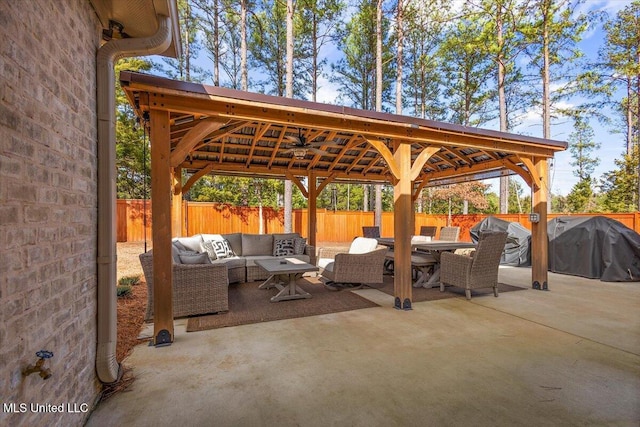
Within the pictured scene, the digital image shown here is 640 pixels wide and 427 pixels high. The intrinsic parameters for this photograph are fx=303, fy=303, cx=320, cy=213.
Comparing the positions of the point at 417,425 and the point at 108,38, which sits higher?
the point at 108,38

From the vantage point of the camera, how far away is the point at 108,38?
2.47 metres

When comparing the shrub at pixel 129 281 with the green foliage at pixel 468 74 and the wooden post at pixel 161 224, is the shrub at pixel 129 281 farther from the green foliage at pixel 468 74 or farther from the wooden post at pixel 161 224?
the green foliage at pixel 468 74

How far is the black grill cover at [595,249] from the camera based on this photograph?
6.13 meters

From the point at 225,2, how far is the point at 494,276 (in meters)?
14.0

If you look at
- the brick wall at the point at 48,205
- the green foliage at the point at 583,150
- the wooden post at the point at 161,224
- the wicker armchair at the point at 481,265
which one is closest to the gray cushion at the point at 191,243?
the wooden post at the point at 161,224

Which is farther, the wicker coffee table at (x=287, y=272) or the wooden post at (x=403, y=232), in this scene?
the wicker coffee table at (x=287, y=272)

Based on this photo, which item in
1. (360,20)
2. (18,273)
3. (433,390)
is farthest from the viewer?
(360,20)

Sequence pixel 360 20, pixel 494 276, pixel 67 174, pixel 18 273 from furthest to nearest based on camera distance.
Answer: pixel 360 20 < pixel 494 276 < pixel 67 174 < pixel 18 273

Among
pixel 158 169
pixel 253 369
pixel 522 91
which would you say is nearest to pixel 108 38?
pixel 158 169

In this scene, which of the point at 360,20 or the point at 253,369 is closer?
the point at 253,369

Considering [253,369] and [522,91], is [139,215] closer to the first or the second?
[253,369]

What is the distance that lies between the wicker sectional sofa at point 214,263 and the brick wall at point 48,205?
1.68 m

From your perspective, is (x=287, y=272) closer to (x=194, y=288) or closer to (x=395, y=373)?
(x=194, y=288)

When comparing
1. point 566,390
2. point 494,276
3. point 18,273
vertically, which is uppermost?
point 18,273
